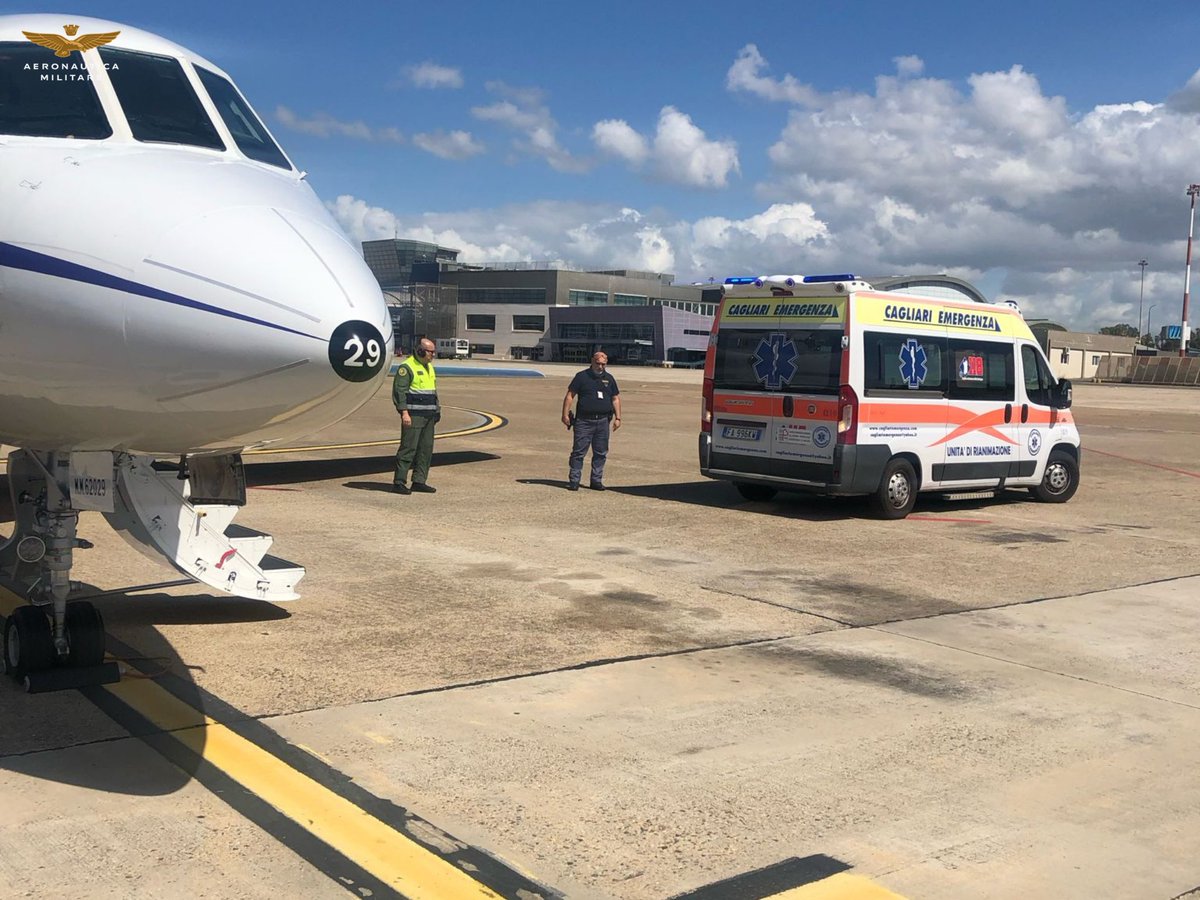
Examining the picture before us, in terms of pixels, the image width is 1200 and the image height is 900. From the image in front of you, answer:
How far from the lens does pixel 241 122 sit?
5516mm

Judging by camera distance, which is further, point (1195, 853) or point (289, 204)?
point (289, 204)

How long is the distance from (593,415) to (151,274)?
10247 millimetres

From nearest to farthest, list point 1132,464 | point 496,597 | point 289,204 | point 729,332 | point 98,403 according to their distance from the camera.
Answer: point 98,403 < point 289,204 < point 496,597 < point 729,332 < point 1132,464

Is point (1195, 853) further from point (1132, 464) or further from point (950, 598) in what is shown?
point (1132, 464)

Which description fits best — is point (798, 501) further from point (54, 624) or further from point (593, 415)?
point (54, 624)

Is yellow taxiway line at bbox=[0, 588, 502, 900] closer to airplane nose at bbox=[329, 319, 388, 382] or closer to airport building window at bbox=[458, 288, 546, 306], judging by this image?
airplane nose at bbox=[329, 319, 388, 382]

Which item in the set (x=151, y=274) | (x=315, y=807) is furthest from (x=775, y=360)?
(x=151, y=274)

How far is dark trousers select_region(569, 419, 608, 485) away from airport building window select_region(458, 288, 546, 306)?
392ft

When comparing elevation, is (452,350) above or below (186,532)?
above

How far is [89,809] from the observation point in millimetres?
4539

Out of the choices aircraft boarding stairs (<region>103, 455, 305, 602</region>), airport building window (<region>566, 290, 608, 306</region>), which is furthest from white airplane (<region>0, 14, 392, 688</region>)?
airport building window (<region>566, 290, 608, 306</region>)

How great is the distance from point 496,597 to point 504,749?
3116mm

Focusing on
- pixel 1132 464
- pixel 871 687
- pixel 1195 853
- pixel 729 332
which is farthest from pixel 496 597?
pixel 1132 464

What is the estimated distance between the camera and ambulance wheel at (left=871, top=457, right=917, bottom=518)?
500 inches
